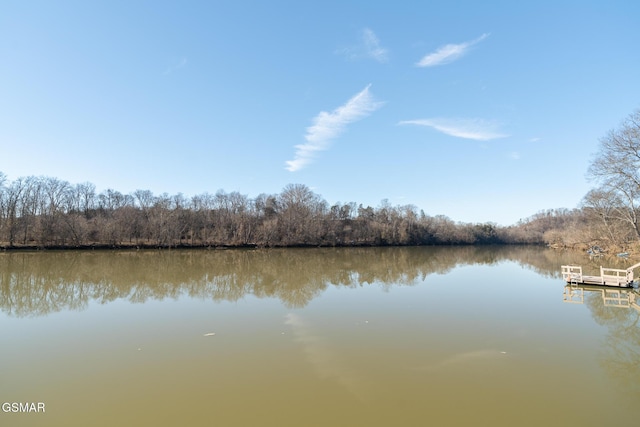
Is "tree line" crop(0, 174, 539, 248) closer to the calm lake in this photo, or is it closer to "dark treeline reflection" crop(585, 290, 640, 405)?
the calm lake

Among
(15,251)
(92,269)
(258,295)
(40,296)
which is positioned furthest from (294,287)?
(15,251)

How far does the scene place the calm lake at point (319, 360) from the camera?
14.3 ft

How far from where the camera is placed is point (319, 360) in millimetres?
6148

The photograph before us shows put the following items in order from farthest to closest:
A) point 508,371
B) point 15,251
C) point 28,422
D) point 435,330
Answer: point 15,251 → point 435,330 → point 508,371 → point 28,422

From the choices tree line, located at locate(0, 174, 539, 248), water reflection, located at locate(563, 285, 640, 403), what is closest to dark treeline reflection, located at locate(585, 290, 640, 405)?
water reflection, located at locate(563, 285, 640, 403)

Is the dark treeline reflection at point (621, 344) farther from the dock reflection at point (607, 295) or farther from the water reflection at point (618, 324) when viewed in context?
the dock reflection at point (607, 295)

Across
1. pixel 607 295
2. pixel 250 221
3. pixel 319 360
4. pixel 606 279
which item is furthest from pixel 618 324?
pixel 250 221

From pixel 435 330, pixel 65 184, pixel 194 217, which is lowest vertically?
pixel 435 330

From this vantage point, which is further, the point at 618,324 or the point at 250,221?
the point at 250,221

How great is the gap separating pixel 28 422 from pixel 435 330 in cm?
767

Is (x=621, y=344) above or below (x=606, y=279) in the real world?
below

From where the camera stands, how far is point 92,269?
20.6 m

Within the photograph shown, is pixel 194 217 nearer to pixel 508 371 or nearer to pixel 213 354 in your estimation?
pixel 213 354

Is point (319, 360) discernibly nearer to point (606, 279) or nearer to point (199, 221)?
point (606, 279)
